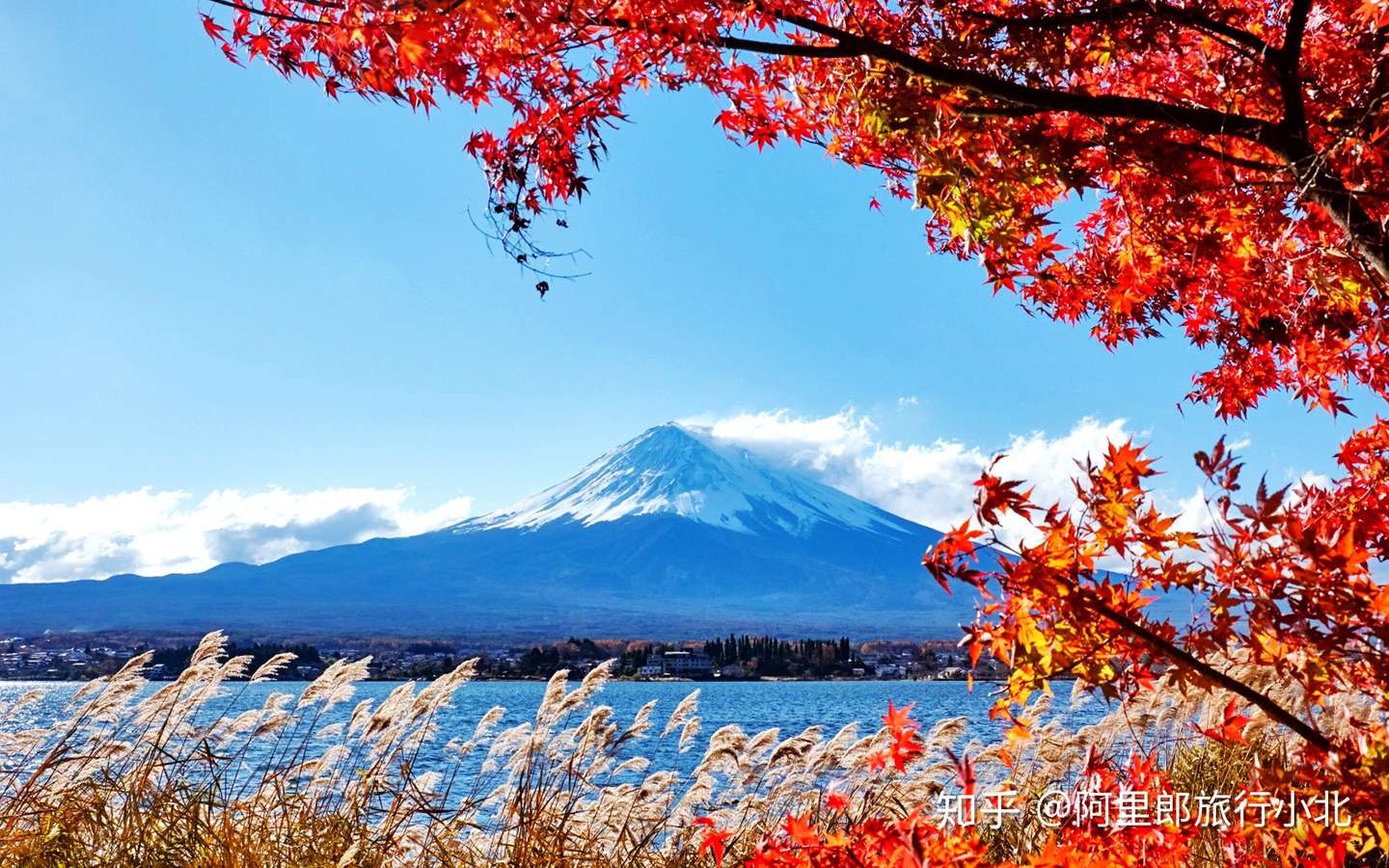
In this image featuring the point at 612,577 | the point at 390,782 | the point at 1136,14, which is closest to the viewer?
the point at 1136,14

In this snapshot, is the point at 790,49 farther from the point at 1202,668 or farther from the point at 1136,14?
the point at 1202,668

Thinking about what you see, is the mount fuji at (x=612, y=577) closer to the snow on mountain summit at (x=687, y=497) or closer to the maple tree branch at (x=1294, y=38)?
the snow on mountain summit at (x=687, y=497)

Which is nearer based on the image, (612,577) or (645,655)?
(645,655)

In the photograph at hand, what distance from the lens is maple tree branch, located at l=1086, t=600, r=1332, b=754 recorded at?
79.4 inches

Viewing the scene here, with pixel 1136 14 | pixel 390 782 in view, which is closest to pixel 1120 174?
pixel 1136 14

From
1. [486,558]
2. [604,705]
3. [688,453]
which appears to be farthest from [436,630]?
[604,705]

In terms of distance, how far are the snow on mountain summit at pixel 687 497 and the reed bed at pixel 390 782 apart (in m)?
168

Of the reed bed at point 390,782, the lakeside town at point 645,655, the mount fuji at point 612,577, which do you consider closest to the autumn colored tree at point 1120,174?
the reed bed at point 390,782

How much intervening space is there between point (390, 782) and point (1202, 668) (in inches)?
153

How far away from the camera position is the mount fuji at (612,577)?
123 metres

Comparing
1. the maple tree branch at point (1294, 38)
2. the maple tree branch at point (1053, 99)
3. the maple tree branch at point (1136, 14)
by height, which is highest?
the maple tree branch at point (1136, 14)

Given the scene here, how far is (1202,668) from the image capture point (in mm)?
2035

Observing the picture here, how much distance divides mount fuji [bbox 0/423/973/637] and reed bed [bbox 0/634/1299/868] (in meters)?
102

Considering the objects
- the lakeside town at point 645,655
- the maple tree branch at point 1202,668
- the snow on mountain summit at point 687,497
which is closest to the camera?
the maple tree branch at point 1202,668
